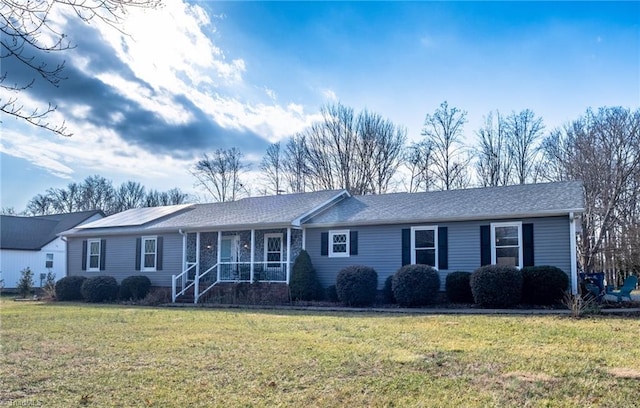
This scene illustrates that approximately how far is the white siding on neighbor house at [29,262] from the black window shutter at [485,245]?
24428 millimetres

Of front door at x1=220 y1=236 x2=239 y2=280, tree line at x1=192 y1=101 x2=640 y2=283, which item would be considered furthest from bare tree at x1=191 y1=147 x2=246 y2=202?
front door at x1=220 y1=236 x2=239 y2=280

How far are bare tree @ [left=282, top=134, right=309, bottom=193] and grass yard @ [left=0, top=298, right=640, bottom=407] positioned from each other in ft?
94.6

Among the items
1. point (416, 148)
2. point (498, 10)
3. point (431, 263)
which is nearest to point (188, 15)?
point (498, 10)

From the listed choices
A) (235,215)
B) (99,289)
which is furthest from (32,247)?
(235,215)

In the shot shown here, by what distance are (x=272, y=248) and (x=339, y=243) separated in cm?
360

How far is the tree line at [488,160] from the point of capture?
88.5 ft

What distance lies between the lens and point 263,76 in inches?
643

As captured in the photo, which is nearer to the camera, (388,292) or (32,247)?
(388,292)

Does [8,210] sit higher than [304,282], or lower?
higher

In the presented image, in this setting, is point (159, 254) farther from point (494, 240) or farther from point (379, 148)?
point (379, 148)

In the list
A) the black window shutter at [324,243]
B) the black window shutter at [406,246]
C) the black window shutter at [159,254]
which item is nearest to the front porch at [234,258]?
the black window shutter at [324,243]

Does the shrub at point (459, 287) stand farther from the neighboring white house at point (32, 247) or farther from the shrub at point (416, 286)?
the neighboring white house at point (32, 247)

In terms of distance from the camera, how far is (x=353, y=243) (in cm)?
1859

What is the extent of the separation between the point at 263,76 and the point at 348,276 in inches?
269
